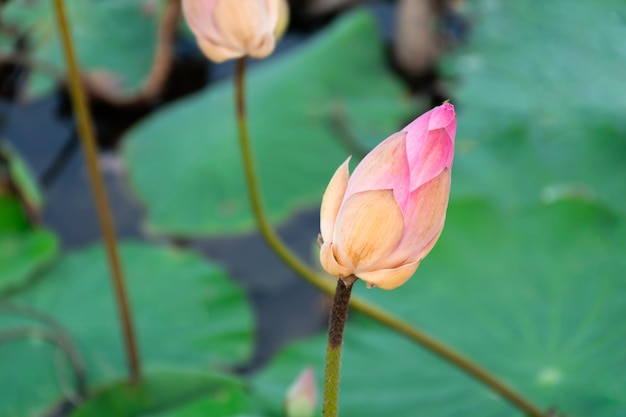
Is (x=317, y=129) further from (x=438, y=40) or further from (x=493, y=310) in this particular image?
(x=493, y=310)

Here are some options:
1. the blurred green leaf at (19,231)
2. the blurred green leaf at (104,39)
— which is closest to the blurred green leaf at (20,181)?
the blurred green leaf at (19,231)

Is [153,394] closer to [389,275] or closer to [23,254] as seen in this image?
[23,254]

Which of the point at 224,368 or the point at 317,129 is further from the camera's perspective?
the point at 317,129

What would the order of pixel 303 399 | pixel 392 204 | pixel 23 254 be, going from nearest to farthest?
pixel 392 204
pixel 303 399
pixel 23 254

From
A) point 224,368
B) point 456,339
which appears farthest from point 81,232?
point 456,339

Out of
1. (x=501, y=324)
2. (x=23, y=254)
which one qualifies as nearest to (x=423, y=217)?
(x=501, y=324)

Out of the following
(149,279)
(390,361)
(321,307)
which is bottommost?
(321,307)

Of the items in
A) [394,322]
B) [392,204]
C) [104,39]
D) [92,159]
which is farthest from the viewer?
[104,39]
